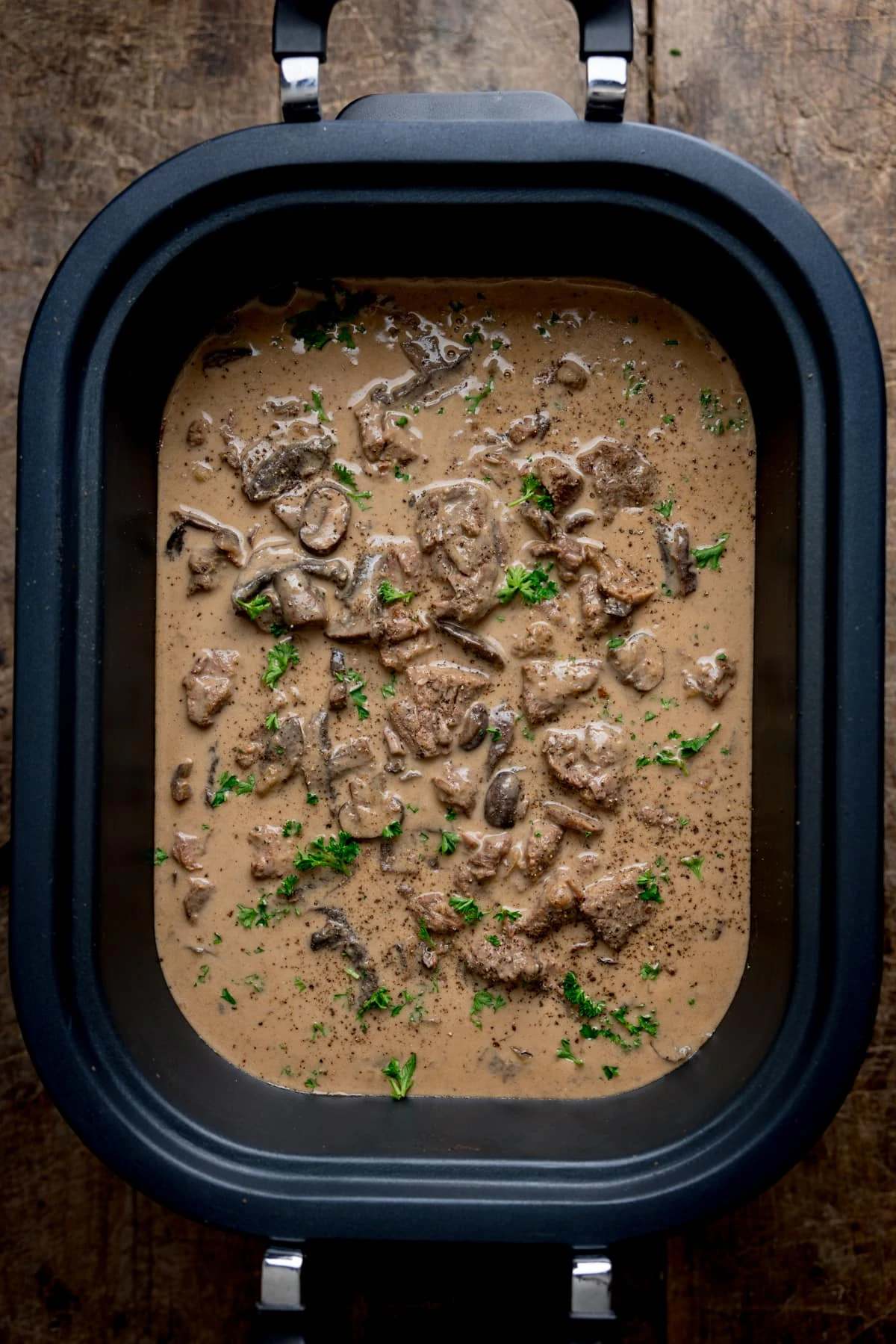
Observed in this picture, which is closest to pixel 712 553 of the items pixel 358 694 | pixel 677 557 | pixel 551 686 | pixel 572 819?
pixel 677 557

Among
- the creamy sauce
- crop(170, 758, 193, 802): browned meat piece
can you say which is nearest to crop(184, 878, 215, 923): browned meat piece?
the creamy sauce

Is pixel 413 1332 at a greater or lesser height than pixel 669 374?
lesser

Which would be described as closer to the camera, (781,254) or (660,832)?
(781,254)

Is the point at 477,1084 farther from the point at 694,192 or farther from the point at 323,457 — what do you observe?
the point at 694,192

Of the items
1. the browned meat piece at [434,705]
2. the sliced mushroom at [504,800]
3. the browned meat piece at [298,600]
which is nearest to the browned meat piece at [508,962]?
the sliced mushroom at [504,800]

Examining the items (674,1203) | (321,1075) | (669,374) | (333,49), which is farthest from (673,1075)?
(333,49)

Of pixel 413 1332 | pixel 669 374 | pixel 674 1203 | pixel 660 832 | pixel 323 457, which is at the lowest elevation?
pixel 413 1332
